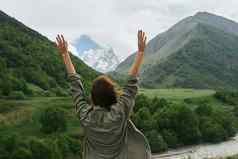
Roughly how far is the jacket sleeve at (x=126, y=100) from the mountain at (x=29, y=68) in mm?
76074

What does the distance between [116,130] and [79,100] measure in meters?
0.54

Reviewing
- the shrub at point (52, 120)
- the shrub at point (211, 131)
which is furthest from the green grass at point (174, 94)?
the shrub at point (52, 120)

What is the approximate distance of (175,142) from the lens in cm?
7012

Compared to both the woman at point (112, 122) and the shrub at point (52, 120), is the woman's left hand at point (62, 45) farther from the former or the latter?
the shrub at point (52, 120)

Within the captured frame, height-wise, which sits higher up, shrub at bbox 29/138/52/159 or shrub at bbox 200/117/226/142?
shrub at bbox 29/138/52/159

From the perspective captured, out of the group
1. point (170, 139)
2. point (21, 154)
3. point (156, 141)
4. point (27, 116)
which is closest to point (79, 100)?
point (21, 154)

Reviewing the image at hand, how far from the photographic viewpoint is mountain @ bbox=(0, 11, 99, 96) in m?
85.2

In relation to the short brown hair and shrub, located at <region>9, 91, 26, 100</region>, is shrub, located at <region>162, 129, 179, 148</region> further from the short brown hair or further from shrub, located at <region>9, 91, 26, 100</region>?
the short brown hair

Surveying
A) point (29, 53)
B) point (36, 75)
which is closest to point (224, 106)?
point (36, 75)

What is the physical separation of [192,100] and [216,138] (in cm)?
2212

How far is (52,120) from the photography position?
62.8m

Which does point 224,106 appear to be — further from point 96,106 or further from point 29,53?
point 96,106

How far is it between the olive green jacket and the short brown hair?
0.22 ft

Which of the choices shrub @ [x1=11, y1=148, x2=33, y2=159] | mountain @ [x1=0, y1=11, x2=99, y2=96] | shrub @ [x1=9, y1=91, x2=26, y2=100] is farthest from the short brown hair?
mountain @ [x1=0, y1=11, x2=99, y2=96]
